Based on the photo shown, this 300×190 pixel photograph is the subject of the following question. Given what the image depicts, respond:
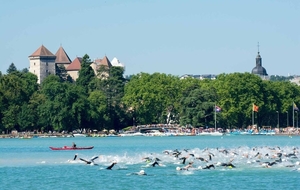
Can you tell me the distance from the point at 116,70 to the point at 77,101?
26.0 meters

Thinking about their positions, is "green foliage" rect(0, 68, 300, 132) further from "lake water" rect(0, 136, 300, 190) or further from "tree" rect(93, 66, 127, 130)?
"lake water" rect(0, 136, 300, 190)

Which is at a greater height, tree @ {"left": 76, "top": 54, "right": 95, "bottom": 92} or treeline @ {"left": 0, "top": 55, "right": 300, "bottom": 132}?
tree @ {"left": 76, "top": 54, "right": 95, "bottom": 92}

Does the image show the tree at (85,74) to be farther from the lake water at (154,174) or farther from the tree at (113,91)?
the lake water at (154,174)

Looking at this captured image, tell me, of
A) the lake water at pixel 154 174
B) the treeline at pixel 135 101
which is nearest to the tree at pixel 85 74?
the treeline at pixel 135 101

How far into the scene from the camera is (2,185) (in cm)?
5081

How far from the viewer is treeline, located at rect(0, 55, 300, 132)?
141m

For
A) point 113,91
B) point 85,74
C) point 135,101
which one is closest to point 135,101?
point 135,101

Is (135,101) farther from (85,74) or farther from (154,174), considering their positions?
(154,174)

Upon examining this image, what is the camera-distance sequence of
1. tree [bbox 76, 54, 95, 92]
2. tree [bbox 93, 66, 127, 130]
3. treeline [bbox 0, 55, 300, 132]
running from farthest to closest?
tree [bbox 76, 54, 95, 92] < tree [bbox 93, 66, 127, 130] < treeline [bbox 0, 55, 300, 132]

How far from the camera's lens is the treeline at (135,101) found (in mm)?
140750

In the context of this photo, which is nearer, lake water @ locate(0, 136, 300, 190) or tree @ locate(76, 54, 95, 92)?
lake water @ locate(0, 136, 300, 190)

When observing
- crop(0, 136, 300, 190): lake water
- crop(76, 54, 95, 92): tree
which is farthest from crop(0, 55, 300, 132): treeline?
crop(0, 136, 300, 190): lake water

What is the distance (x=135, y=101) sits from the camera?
503ft

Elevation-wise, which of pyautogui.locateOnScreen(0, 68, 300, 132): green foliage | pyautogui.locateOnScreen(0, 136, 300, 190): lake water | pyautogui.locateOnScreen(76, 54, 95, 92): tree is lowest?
pyautogui.locateOnScreen(0, 136, 300, 190): lake water
